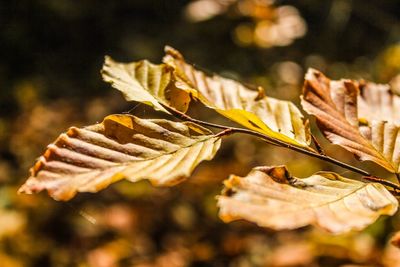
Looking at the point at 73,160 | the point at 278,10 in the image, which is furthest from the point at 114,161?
the point at 278,10

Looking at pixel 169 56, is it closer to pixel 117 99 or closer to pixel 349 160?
pixel 349 160

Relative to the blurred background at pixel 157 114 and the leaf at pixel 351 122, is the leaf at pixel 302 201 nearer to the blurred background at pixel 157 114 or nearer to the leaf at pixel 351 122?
the leaf at pixel 351 122

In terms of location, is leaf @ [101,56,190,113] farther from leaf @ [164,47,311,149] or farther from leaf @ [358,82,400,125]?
leaf @ [358,82,400,125]

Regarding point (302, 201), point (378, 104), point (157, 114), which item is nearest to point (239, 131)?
point (302, 201)

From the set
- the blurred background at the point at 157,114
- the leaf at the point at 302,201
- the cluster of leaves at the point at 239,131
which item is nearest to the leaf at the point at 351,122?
the cluster of leaves at the point at 239,131

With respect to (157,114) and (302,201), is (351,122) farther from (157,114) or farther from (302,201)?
(157,114)

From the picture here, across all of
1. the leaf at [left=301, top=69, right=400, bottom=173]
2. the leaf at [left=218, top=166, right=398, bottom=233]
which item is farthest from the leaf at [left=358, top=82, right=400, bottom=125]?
the leaf at [left=218, top=166, right=398, bottom=233]

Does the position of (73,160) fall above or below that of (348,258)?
above
